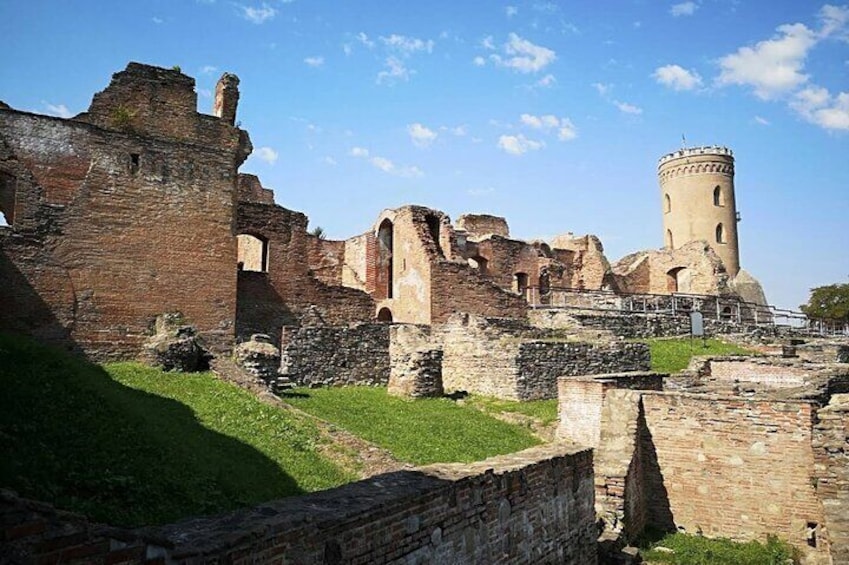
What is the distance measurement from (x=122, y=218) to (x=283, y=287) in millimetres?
5865

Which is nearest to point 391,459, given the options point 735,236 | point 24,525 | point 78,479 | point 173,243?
point 78,479

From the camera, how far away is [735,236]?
48031mm

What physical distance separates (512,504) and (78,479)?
3909mm

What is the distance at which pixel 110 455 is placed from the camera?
611 centimetres

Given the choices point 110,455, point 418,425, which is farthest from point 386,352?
point 110,455

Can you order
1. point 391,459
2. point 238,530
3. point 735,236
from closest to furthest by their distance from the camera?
point 238,530 → point 391,459 → point 735,236

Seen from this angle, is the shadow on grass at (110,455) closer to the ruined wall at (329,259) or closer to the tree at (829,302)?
the ruined wall at (329,259)

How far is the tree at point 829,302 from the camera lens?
158ft

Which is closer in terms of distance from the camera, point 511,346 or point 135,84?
point 511,346

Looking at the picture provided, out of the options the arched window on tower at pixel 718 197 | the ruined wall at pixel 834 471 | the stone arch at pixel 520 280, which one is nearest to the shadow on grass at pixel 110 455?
the ruined wall at pixel 834 471

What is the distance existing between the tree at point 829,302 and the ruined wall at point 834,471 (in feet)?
146

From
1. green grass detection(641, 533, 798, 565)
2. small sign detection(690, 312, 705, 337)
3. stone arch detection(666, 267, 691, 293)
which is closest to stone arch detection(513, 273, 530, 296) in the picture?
small sign detection(690, 312, 705, 337)

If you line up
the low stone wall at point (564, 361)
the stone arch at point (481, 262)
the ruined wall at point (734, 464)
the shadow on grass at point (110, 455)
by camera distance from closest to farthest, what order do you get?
the shadow on grass at point (110, 455), the ruined wall at point (734, 464), the low stone wall at point (564, 361), the stone arch at point (481, 262)

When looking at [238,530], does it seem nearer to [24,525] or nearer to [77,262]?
[24,525]
